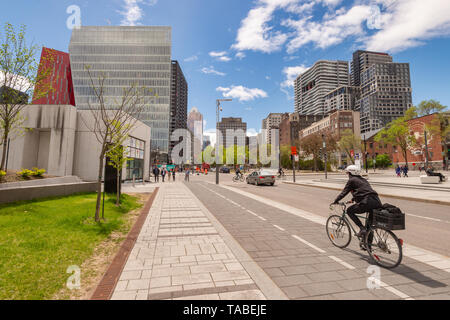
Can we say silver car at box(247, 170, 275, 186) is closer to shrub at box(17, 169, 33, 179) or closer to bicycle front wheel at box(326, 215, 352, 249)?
bicycle front wheel at box(326, 215, 352, 249)

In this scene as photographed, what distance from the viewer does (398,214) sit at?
3.60m

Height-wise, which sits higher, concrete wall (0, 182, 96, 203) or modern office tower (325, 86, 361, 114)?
modern office tower (325, 86, 361, 114)

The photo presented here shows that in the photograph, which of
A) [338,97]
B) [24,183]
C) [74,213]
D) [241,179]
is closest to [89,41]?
[241,179]

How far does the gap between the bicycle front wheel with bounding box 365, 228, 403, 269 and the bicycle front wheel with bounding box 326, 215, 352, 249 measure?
0.65 m

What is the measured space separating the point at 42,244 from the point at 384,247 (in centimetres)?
651

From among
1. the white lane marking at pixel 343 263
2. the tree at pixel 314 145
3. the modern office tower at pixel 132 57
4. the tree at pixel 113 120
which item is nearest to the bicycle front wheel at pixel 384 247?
the white lane marking at pixel 343 263

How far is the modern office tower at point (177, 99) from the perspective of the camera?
13638 cm

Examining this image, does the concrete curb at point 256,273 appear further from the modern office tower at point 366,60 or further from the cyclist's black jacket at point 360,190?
the modern office tower at point 366,60

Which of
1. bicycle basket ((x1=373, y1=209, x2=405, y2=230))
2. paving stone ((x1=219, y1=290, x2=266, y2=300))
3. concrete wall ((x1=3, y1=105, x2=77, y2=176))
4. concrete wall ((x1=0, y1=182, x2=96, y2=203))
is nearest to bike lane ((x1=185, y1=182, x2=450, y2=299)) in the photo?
paving stone ((x1=219, y1=290, x2=266, y2=300))

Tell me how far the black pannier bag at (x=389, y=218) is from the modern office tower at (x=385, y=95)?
174 m

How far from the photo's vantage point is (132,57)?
83.1 metres

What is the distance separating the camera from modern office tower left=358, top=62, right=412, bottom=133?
150625 mm

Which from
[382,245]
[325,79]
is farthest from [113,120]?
[325,79]
